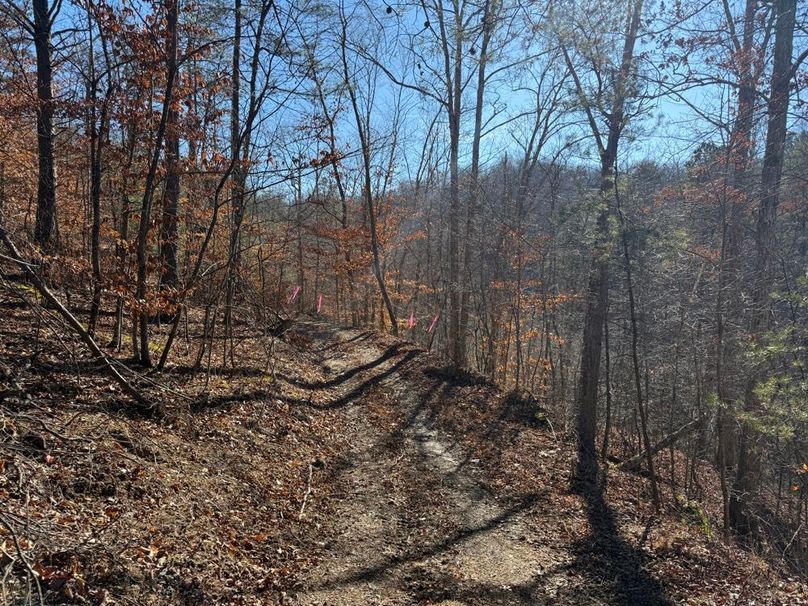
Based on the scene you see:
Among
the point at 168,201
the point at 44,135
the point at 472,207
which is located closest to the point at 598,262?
the point at 472,207

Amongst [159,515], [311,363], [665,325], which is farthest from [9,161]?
[665,325]

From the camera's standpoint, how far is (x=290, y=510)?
18.4 feet

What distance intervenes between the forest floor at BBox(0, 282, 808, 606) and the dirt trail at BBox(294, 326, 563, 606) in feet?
0.08

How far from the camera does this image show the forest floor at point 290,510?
3.73 m

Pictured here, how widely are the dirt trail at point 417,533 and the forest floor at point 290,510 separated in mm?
24

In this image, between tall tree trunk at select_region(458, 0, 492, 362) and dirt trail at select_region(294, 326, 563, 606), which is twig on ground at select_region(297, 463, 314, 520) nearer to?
dirt trail at select_region(294, 326, 563, 606)

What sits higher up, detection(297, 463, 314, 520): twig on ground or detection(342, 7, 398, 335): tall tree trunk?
detection(342, 7, 398, 335): tall tree trunk

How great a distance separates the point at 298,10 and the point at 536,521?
788 cm

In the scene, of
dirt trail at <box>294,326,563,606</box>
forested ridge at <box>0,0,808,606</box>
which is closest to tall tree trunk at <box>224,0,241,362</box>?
forested ridge at <box>0,0,808,606</box>

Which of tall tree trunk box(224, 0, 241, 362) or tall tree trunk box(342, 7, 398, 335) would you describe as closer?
tall tree trunk box(224, 0, 241, 362)

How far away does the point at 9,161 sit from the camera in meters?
9.41

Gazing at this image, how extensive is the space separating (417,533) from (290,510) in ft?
4.93

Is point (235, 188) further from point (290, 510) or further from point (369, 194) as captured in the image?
point (369, 194)

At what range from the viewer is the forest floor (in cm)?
373
